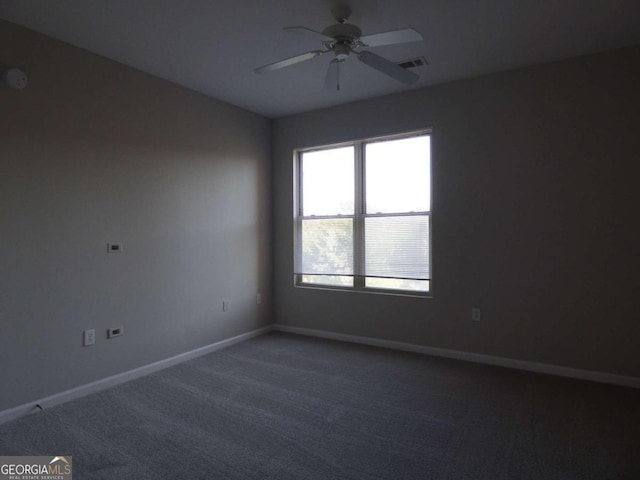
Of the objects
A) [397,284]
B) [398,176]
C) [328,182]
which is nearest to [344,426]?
[397,284]

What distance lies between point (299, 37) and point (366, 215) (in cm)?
206

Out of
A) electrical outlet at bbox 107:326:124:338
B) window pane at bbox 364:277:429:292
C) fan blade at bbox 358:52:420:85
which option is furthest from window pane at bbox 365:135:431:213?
electrical outlet at bbox 107:326:124:338

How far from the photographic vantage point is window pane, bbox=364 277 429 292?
399 cm

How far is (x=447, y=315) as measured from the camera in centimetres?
380

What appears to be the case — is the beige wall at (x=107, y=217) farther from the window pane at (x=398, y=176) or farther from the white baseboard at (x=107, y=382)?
the window pane at (x=398, y=176)

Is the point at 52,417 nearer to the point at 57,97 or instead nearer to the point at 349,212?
the point at 57,97

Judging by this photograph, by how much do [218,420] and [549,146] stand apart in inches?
136

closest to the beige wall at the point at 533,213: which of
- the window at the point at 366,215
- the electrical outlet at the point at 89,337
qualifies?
the window at the point at 366,215

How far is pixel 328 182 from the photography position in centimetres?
463

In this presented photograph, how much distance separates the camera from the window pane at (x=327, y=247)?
14.7ft

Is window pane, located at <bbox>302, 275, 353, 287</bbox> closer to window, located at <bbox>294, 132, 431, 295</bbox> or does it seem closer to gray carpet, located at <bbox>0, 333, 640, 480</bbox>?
window, located at <bbox>294, 132, 431, 295</bbox>

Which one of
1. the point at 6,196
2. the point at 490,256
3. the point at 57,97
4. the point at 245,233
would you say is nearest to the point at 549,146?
the point at 490,256
